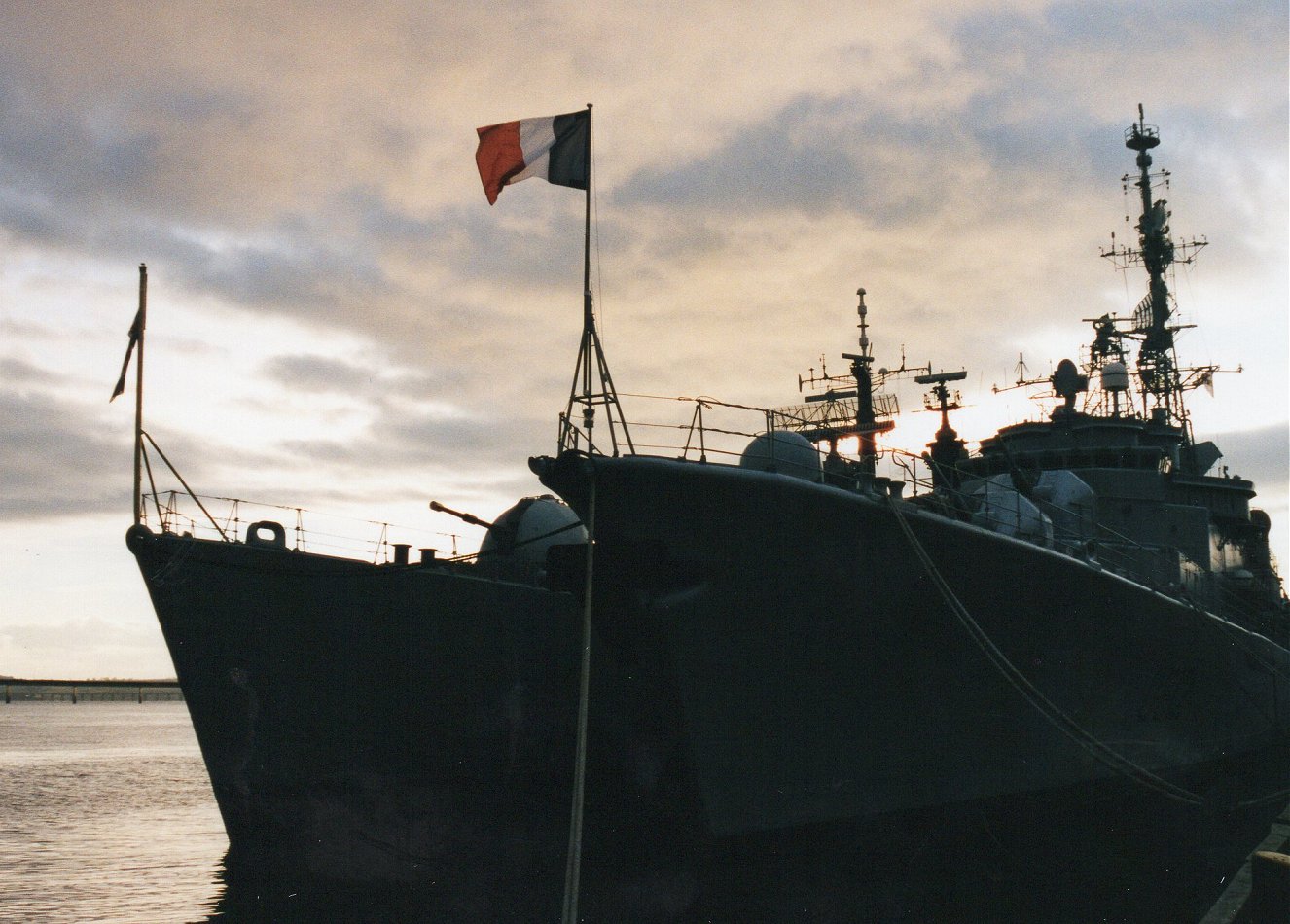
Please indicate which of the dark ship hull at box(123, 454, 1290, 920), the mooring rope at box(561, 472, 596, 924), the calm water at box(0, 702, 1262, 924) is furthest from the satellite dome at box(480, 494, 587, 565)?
the mooring rope at box(561, 472, 596, 924)

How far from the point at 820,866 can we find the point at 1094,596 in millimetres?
5824

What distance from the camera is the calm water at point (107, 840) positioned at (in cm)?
1628

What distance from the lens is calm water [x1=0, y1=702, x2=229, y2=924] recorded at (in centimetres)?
1628

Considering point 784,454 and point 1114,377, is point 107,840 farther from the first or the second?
point 1114,377

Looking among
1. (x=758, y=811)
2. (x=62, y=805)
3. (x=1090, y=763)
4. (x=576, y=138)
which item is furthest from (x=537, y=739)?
(x=62, y=805)

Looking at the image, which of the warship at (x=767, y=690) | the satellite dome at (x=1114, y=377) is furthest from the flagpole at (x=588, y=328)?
the satellite dome at (x=1114, y=377)

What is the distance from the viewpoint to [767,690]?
12.1 metres

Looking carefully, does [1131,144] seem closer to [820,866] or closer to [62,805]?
[820,866]

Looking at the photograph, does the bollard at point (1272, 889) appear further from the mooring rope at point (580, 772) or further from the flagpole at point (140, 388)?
the flagpole at point (140, 388)

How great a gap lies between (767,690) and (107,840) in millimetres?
16732

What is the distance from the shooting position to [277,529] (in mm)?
17562

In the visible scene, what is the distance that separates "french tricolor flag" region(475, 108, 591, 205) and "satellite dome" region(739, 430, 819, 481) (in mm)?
3909

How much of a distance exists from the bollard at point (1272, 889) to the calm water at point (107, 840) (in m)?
13.4

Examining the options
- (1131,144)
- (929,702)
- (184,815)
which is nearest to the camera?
(929,702)
